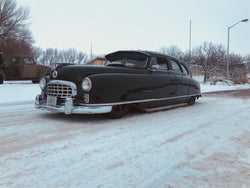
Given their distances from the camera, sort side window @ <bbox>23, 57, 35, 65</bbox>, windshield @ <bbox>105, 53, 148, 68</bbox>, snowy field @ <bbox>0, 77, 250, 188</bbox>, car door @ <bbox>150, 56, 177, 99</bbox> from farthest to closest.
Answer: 1. side window @ <bbox>23, 57, 35, 65</bbox>
2. car door @ <bbox>150, 56, 177, 99</bbox>
3. windshield @ <bbox>105, 53, 148, 68</bbox>
4. snowy field @ <bbox>0, 77, 250, 188</bbox>

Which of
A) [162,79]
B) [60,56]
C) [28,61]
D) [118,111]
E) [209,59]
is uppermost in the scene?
[60,56]

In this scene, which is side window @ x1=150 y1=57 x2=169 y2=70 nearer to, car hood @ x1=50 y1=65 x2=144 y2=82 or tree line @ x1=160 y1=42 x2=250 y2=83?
car hood @ x1=50 y1=65 x2=144 y2=82

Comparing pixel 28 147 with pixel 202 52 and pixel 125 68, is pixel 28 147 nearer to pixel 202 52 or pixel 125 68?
pixel 125 68

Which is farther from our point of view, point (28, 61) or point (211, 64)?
point (211, 64)

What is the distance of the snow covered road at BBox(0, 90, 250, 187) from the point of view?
5.81 feet

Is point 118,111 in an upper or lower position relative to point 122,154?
upper

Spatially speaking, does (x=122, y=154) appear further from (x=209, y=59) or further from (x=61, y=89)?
(x=209, y=59)

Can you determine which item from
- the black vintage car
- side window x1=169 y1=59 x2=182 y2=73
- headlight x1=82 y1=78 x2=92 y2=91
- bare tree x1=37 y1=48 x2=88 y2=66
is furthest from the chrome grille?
bare tree x1=37 y1=48 x2=88 y2=66

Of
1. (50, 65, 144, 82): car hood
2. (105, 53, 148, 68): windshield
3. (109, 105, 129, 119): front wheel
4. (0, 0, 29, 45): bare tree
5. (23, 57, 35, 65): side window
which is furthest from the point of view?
(0, 0, 29, 45): bare tree

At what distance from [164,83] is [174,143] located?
8.07 ft

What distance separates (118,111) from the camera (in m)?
4.14

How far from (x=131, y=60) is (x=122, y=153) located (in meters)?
2.88

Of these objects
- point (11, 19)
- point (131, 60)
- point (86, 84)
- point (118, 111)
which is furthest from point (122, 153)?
point (11, 19)

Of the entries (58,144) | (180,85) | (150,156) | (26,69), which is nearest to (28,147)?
(58,144)
